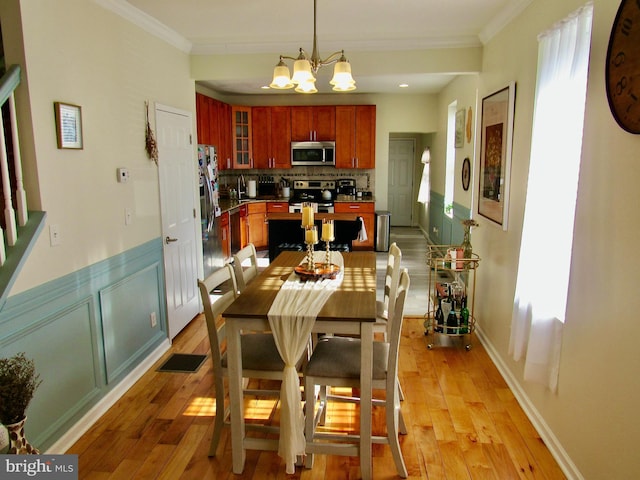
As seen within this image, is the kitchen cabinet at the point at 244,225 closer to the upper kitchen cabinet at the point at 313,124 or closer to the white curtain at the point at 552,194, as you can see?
the upper kitchen cabinet at the point at 313,124

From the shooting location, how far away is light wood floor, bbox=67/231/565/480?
7.56 feet

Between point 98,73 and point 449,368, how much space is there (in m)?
3.16

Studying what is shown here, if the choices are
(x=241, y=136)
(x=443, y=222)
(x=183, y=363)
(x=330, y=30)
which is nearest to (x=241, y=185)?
(x=241, y=136)

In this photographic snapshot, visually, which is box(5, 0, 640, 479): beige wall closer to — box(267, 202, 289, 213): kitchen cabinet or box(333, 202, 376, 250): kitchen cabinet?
box(333, 202, 376, 250): kitchen cabinet

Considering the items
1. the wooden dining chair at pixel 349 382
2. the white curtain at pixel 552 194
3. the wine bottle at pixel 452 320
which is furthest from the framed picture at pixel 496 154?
the wooden dining chair at pixel 349 382

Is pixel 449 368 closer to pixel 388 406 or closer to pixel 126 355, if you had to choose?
pixel 388 406

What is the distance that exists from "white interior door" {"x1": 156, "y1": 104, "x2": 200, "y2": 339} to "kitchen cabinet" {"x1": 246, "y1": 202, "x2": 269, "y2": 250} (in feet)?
9.31

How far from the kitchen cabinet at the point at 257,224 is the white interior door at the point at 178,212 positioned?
2839 mm

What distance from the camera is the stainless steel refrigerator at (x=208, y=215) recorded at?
4941 mm

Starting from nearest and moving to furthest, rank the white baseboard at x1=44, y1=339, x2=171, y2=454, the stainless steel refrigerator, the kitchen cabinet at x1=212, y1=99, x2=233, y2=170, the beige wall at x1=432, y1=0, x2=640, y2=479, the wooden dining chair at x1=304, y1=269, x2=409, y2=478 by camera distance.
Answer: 1. the beige wall at x1=432, y1=0, x2=640, y2=479
2. the wooden dining chair at x1=304, y1=269, x2=409, y2=478
3. the white baseboard at x1=44, y1=339, x2=171, y2=454
4. the stainless steel refrigerator
5. the kitchen cabinet at x1=212, y1=99, x2=233, y2=170

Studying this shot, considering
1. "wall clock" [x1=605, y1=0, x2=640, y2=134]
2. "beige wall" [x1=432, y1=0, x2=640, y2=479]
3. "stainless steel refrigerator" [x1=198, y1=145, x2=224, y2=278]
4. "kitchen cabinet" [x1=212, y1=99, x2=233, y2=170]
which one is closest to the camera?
"wall clock" [x1=605, y1=0, x2=640, y2=134]

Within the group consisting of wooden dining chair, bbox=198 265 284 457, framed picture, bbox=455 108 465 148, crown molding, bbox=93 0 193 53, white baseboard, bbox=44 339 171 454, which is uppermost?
crown molding, bbox=93 0 193 53

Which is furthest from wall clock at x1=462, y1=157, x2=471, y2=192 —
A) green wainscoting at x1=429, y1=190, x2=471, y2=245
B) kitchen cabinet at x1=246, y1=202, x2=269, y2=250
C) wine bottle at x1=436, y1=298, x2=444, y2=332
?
kitchen cabinet at x1=246, y1=202, x2=269, y2=250

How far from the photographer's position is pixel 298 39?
4.03 metres
